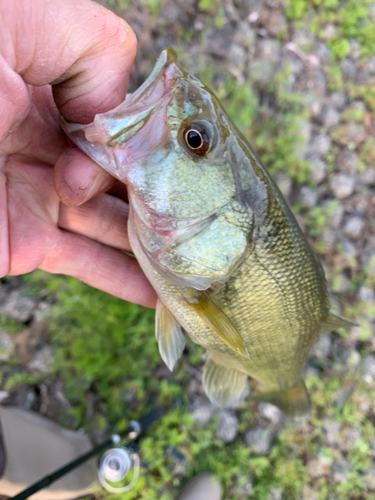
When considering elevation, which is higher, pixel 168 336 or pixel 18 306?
pixel 168 336

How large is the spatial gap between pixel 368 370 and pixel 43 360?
3.03 metres

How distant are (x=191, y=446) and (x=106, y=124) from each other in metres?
2.68

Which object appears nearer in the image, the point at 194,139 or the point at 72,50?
the point at 72,50

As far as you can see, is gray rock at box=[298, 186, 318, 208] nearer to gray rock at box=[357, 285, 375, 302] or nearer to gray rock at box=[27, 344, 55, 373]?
gray rock at box=[357, 285, 375, 302]

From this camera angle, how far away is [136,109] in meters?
1.24

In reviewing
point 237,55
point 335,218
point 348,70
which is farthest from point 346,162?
point 237,55

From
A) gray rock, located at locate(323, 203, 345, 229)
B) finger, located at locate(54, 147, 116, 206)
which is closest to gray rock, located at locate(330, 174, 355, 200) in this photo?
gray rock, located at locate(323, 203, 345, 229)

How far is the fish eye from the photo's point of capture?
4.25 ft

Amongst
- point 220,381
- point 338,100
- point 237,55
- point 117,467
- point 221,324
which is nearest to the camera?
point 221,324

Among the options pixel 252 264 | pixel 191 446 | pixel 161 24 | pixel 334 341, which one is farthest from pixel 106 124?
pixel 334 341

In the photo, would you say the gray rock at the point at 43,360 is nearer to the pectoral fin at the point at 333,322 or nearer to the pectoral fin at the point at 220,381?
the pectoral fin at the point at 220,381

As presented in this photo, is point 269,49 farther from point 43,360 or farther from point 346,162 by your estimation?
point 43,360

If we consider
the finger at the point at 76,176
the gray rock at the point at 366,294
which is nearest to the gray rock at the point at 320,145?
the gray rock at the point at 366,294

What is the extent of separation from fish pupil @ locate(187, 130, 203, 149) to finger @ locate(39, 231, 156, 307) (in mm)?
975
